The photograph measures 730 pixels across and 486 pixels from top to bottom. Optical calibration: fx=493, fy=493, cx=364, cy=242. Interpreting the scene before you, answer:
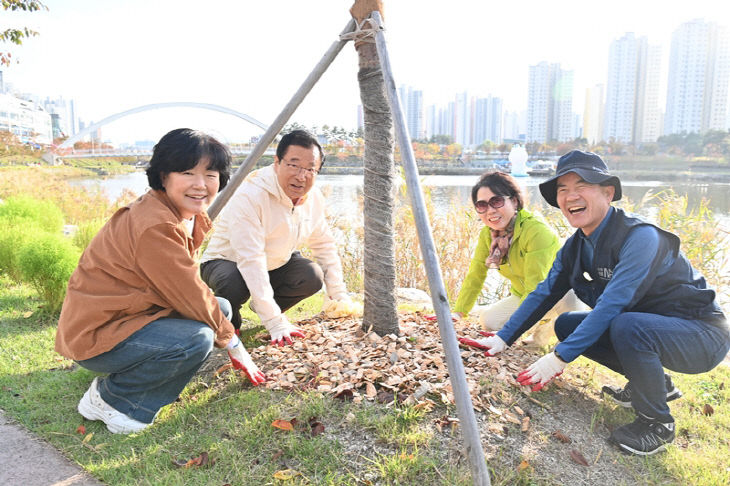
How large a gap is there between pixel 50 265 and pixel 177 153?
231cm

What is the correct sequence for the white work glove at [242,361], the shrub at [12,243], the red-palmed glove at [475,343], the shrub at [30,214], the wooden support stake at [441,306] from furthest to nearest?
the shrub at [30,214]
the shrub at [12,243]
the red-palmed glove at [475,343]
the white work glove at [242,361]
the wooden support stake at [441,306]

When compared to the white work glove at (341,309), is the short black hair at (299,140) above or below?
above

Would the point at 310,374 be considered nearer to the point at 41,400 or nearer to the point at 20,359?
the point at 41,400

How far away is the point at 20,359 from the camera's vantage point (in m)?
3.15

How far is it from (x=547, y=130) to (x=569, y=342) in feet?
152

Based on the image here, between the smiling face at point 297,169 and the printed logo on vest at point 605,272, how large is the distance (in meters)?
1.61

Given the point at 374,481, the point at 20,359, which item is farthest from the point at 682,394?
the point at 20,359

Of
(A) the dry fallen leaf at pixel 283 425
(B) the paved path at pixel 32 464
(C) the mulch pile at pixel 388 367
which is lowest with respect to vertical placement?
(B) the paved path at pixel 32 464

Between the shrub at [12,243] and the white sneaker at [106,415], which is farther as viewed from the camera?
the shrub at [12,243]

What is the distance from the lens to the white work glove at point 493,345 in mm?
2709

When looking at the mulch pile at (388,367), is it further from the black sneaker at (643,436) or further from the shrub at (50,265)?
the shrub at (50,265)

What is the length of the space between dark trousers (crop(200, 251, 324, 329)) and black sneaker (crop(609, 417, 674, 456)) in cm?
202

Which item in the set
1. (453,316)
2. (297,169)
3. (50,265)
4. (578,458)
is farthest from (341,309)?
(50,265)

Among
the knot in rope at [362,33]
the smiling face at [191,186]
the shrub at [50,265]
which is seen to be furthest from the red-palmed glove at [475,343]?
the shrub at [50,265]
